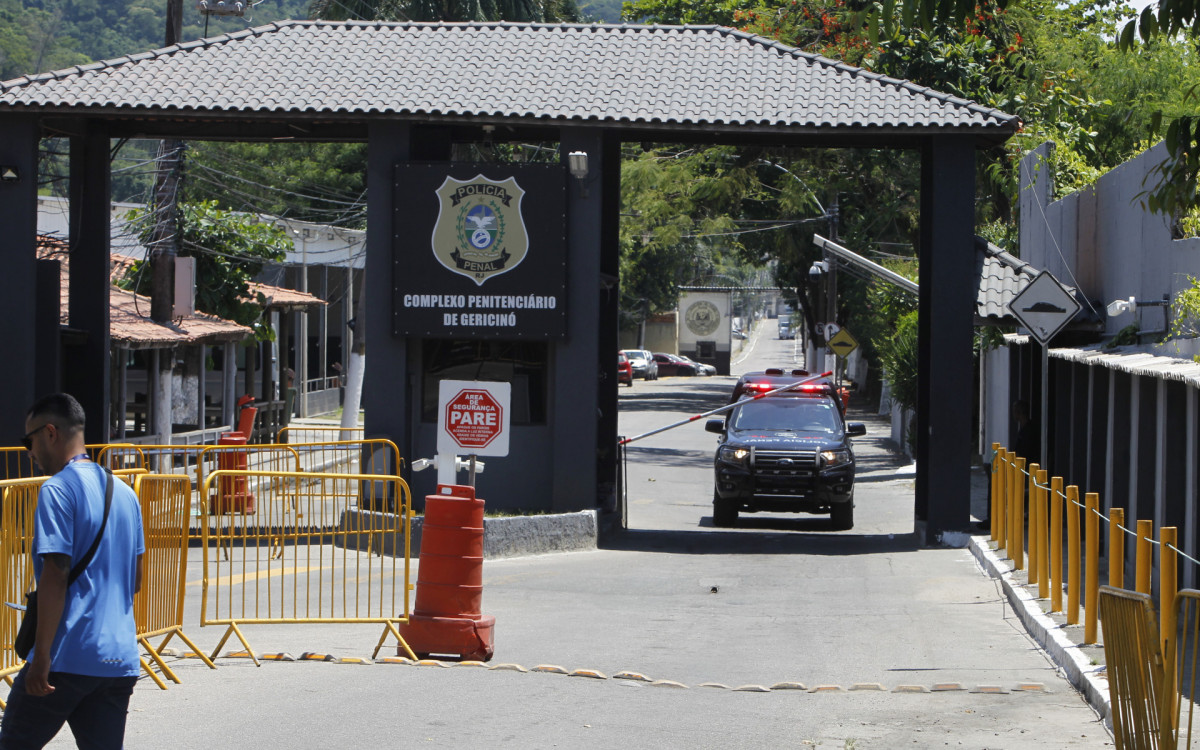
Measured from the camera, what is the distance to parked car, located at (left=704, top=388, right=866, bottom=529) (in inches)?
690

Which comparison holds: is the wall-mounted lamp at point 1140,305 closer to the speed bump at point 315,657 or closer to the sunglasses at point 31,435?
the speed bump at point 315,657

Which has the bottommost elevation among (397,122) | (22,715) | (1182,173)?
(22,715)

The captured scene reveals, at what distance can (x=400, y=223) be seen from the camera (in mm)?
16297

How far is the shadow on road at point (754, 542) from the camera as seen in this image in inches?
631

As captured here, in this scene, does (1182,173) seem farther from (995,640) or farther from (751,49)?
(751,49)

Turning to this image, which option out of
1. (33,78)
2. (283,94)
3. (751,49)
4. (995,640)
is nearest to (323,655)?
(995,640)

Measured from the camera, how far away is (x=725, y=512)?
18.3 meters

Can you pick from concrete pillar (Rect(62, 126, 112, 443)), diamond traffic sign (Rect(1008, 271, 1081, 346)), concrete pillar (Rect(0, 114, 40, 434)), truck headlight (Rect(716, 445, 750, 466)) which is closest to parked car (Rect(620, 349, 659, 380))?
truck headlight (Rect(716, 445, 750, 466))

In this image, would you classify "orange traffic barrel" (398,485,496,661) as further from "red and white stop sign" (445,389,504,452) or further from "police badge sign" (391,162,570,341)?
"police badge sign" (391,162,570,341)

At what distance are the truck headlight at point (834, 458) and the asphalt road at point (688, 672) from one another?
1606 millimetres

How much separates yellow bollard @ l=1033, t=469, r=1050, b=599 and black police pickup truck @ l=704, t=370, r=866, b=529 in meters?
5.78

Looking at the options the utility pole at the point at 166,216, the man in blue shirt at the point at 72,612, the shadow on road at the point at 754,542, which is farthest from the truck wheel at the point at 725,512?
the man in blue shirt at the point at 72,612

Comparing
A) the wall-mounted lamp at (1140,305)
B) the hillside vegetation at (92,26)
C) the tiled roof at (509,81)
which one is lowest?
the wall-mounted lamp at (1140,305)

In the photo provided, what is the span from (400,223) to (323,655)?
807 centimetres
